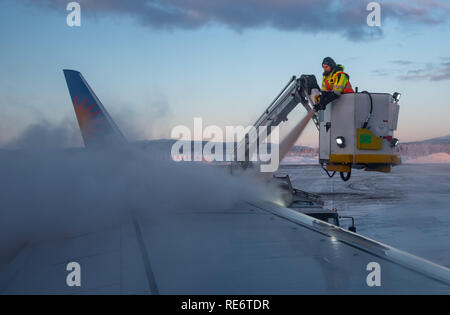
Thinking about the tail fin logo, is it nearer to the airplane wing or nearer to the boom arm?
the boom arm

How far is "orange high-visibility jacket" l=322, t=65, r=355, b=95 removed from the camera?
664cm

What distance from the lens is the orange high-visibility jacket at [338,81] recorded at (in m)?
6.64

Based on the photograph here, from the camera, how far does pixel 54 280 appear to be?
2.97 m

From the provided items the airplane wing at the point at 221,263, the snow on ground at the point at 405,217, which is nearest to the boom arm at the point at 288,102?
the airplane wing at the point at 221,263

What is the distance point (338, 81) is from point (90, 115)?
295 inches

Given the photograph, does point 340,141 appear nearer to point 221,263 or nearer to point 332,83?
point 332,83

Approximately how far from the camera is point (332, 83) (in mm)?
6867

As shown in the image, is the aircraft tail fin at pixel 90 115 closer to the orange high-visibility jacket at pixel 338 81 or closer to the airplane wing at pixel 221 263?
the orange high-visibility jacket at pixel 338 81

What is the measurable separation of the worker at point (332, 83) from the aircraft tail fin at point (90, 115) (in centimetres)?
587

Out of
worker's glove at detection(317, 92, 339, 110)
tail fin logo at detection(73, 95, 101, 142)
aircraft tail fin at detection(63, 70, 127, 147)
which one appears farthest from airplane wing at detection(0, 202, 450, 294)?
tail fin logo at detection(73, 95, 101, 142)

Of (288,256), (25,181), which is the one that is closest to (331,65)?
(288,256)

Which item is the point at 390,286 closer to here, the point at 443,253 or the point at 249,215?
the point at 249,215

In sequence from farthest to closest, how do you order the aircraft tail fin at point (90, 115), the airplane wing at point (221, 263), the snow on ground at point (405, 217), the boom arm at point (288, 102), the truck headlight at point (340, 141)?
1. the aircraft tail fin at point (90, 115)
2. the snow on ground at point (405, 217)
3. the boom arm at point (288, 102)
4. the truck headlight at point (340, 141)
5. the airplane wing at point (221, 263)

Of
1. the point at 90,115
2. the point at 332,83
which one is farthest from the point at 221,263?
the point at 90,115
